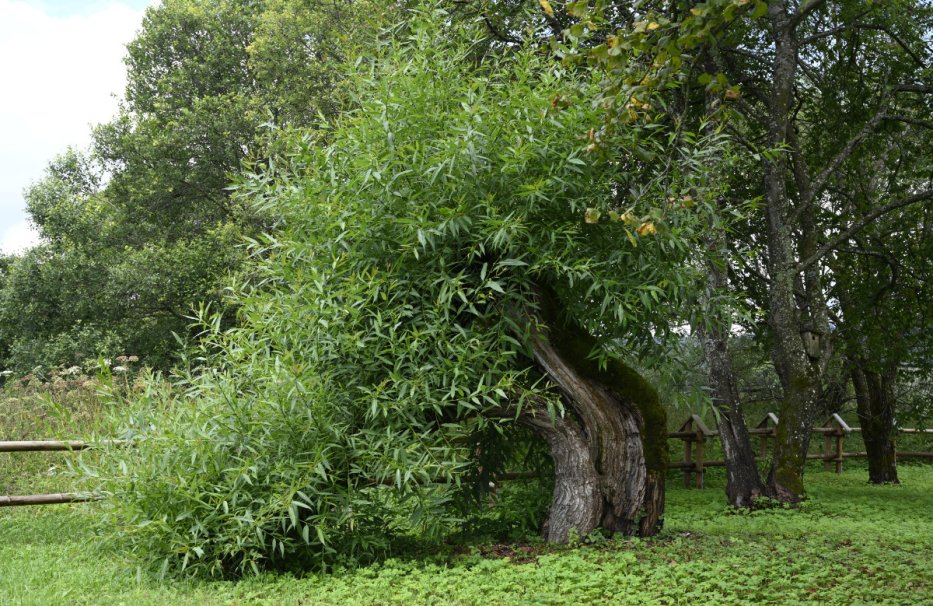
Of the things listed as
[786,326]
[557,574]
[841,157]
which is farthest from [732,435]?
[557,574]

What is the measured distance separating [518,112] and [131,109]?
66.1ft

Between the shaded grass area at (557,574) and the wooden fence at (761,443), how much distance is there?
222 inches

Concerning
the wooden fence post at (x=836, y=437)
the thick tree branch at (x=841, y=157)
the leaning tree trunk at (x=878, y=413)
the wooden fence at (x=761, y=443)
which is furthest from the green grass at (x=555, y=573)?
the wooden fence post at (x=836, y=437)

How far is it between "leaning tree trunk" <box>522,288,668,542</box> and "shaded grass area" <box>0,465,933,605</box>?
284 mm

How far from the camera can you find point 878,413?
1361 centimetres

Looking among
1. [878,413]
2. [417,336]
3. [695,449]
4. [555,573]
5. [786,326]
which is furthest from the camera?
[695,449]

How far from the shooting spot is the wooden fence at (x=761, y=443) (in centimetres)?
1401

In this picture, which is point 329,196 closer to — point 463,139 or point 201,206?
point 463,139

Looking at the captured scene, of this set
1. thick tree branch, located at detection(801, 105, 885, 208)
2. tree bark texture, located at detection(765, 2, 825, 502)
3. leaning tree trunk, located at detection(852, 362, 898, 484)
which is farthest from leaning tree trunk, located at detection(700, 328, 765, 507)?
leaning tree trunk, located at detection(852, 362, 898, 484)

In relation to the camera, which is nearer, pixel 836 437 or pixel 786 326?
pixel 786 326

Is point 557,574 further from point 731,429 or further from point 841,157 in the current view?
point 841,157

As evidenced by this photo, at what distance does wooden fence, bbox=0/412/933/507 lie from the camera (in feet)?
24.6

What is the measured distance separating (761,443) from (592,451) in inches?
408

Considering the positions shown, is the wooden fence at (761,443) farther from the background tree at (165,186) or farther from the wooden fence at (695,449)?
the background tree at (165,186)
